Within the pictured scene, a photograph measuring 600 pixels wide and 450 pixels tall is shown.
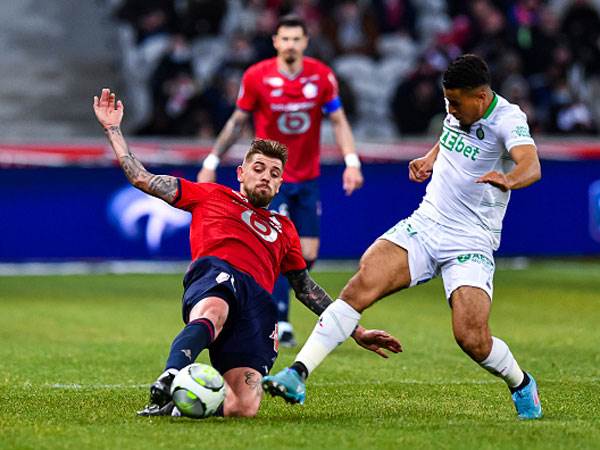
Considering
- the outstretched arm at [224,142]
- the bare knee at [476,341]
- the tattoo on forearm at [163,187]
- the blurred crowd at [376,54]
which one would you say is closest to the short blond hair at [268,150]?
the tattoo on forearm at [163,187]

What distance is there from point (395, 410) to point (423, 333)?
4597 mm

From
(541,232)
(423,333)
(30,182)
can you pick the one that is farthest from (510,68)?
(423,333)

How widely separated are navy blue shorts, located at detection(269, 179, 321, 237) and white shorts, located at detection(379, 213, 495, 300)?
373 centimetres

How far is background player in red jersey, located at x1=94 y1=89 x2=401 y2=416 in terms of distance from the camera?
7336mm

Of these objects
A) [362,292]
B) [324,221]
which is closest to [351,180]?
[362,292]

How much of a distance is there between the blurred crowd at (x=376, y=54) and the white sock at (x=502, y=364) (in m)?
13.1

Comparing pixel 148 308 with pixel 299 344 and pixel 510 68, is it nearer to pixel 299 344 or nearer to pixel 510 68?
pixel 299 344

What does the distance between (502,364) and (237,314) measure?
151 cm

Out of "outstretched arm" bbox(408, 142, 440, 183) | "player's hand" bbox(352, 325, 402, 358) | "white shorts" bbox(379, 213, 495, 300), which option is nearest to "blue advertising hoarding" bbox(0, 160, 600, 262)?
"outstretched arm" bbox(408, 142, 440, 183)

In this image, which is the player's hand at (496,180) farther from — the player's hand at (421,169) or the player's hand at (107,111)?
the player's hand at (107,111)

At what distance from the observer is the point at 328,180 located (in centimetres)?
1808

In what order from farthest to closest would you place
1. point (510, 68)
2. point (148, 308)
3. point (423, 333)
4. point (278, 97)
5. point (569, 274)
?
point (510, 68) → point (569, 274) → point (148, 308) → point (423, 333) → point (278, 97)

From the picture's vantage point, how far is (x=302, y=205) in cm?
1141

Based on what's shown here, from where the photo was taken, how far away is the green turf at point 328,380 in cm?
659
